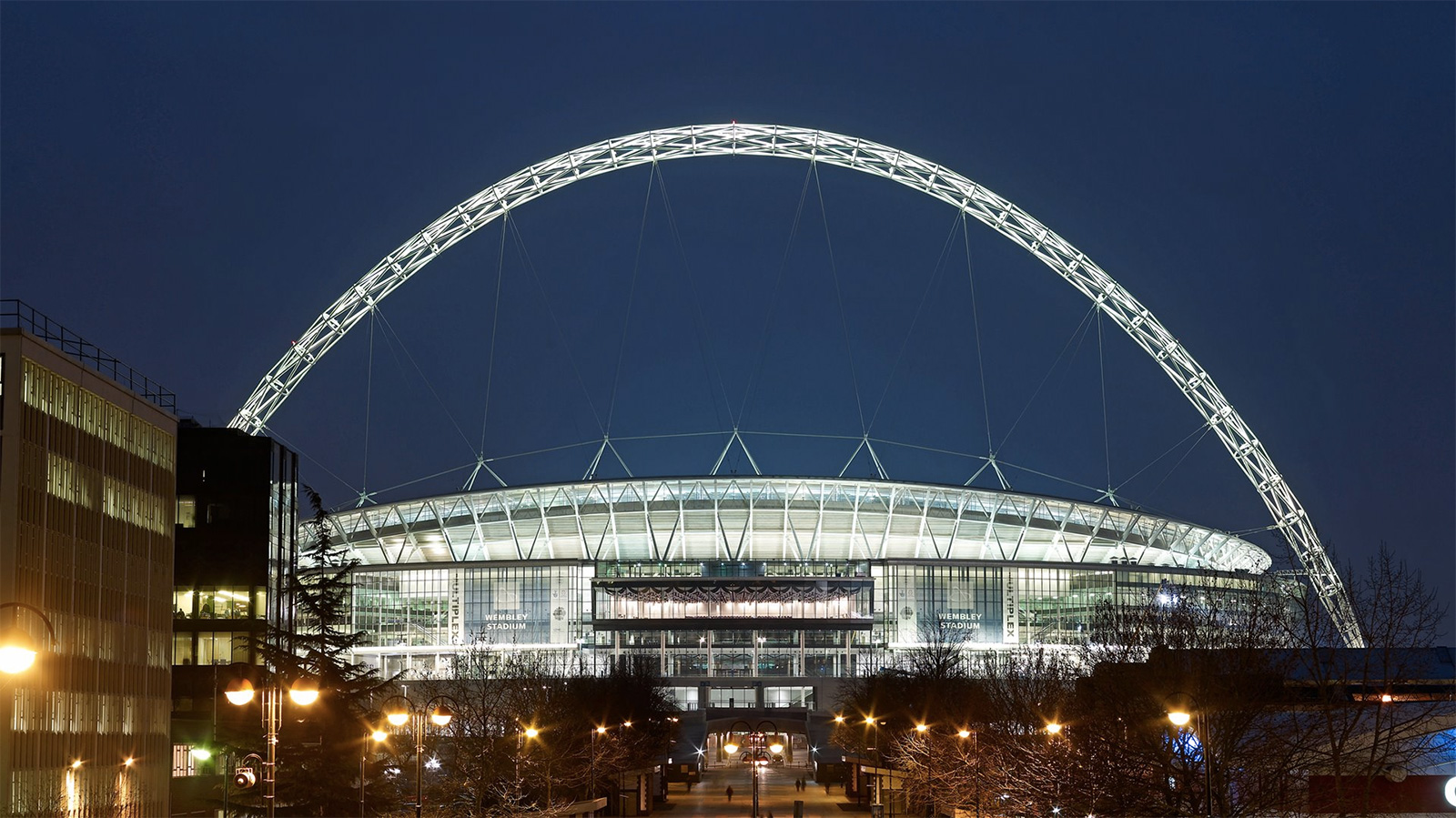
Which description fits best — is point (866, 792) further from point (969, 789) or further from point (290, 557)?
point (290, 557)

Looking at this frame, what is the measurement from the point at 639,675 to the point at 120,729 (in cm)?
5611

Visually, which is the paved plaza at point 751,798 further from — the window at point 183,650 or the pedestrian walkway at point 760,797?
the window at point 183,650

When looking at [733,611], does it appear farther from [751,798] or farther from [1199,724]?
[1199,724]

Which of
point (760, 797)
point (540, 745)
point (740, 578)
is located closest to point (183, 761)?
point (540, 745)

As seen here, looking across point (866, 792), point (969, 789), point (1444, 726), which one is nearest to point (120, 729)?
point (969, 789)

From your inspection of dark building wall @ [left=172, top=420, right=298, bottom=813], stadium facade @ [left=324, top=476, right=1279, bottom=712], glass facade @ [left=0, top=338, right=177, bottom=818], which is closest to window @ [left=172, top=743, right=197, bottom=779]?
dark building wall @ [left=172, top=420, right=298, bottom=813]

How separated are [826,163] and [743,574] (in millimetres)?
50382

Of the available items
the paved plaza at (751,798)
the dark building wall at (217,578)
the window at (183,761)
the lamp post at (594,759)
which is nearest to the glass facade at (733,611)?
the paved plaza at (751,798)

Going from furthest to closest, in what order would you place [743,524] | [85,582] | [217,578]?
[743,524]
[217,578]
[85,582]

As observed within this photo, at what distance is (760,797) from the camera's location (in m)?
110

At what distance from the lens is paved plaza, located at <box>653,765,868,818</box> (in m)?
95.3

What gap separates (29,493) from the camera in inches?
2473

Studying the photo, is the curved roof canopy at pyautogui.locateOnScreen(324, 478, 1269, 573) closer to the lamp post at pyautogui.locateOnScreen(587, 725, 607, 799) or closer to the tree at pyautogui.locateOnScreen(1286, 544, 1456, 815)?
the lamp post at pyautogui.locateOnScreen(587, 725, 607, 799)

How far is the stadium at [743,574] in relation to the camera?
154 m
